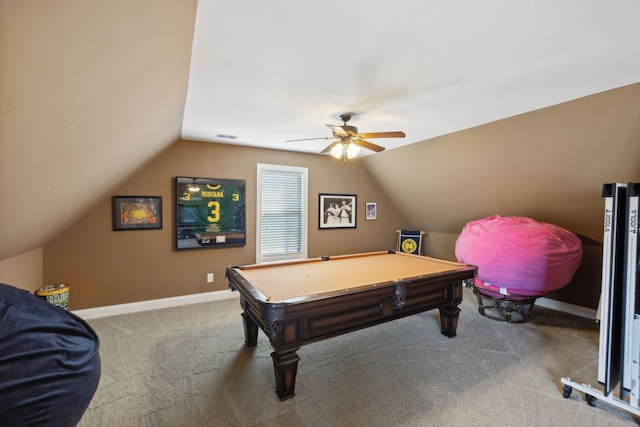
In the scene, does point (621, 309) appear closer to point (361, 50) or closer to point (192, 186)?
point (361, 50)

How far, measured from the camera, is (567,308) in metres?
3.73

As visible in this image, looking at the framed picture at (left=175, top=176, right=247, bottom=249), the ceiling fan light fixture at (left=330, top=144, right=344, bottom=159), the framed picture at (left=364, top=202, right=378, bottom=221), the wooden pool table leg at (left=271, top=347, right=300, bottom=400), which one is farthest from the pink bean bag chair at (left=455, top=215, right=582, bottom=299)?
the framed picture at (left=175, top=176, right=247, bottom=249)

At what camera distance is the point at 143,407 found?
198cm

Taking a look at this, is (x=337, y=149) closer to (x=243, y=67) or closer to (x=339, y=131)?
(x=339, y=131)

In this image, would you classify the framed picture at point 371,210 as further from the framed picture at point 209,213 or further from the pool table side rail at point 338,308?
the pool table side rail at point 338,308

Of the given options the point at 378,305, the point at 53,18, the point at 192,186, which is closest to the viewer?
the point at 53,18

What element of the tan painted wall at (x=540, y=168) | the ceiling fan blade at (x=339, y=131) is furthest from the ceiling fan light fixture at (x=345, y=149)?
the tan painted wall at (x=540, y=168)

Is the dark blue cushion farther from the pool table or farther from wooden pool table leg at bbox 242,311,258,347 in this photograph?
wooden pool table leg at bbox 242,311,258,347

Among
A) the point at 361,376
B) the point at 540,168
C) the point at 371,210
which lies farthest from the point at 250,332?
the point at 540,168

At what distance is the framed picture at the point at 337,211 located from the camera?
508 cm

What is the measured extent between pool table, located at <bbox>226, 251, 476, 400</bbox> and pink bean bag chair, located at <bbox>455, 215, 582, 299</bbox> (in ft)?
1.91

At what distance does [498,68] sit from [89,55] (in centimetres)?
251

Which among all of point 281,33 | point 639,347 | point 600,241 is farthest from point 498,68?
point 600,241

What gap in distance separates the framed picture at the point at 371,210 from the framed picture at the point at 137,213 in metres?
3.59
